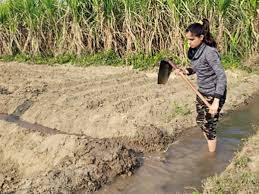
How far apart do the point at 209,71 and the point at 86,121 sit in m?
2.42

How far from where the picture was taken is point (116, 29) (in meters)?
11.1

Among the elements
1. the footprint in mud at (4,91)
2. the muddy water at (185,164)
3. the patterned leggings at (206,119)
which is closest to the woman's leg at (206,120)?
the patterned leggings at (206,119)

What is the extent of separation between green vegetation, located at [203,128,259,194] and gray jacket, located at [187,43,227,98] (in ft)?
2.43

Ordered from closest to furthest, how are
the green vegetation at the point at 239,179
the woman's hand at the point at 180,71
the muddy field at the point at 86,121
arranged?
the green vegetation at the point at 239,179
the muddy field at the point at 86,121
the woman's hand at the point at 180,71

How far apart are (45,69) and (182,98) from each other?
4.69 metres

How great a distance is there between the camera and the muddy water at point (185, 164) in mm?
4535

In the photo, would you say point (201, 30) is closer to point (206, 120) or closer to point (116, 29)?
point (206, 120)

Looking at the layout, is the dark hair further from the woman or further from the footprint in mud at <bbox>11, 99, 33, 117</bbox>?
the footprint in mud at <bbox>11, 99, 33, 117</bbox>

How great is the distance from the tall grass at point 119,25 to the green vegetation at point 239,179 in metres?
5.46

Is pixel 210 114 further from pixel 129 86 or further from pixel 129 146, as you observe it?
pixel 129 86

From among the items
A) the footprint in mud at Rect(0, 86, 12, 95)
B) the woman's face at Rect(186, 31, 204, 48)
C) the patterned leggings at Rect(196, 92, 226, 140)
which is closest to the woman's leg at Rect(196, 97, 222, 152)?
the patterned leggings at Rect(196, 92, 226, 140)

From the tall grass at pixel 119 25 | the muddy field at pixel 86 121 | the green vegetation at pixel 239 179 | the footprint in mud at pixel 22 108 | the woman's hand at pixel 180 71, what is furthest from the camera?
the tall grass at pixel 119 25

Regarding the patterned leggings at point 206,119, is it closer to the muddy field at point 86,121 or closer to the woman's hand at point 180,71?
the woman's hand at point 180,71

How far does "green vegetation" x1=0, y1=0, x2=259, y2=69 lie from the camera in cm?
979
